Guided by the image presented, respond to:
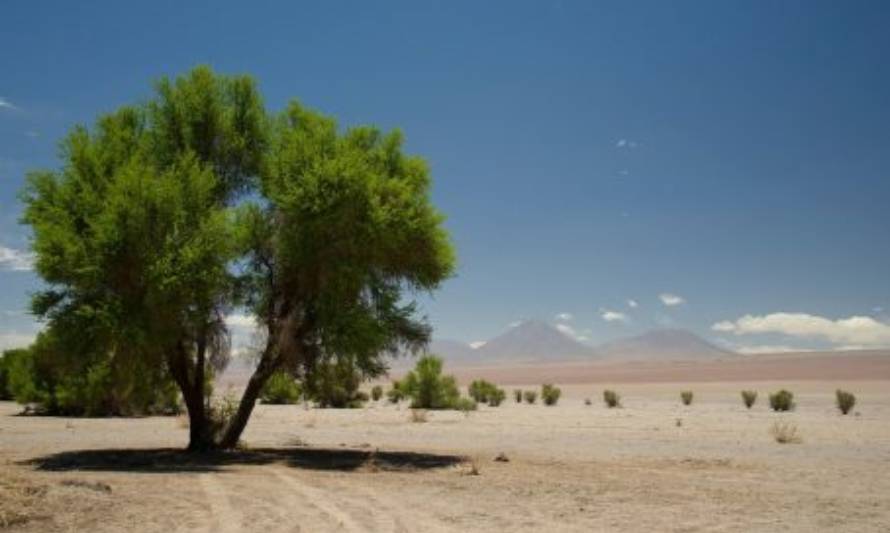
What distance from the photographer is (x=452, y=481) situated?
1727cm

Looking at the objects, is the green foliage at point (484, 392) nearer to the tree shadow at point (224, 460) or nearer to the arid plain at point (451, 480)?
the arid plain at point (451, 480)

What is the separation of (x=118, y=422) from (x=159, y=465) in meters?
20.3

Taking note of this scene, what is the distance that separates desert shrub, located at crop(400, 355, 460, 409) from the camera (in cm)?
5106

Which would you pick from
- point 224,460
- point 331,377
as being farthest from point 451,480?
point 224,460

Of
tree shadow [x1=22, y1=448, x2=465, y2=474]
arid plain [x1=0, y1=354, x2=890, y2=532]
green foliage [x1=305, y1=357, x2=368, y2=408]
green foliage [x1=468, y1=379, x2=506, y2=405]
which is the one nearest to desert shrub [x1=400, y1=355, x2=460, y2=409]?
green foliage [x1=468, y1=379, x2=506, y2=405]

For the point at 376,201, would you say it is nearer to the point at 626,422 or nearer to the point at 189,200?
the point at 189,200

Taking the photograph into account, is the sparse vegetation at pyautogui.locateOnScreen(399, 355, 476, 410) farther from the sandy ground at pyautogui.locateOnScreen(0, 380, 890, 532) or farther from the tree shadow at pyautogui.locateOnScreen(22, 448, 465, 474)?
the tree shadow at pyautogui.locateOnScreen(22, 448, 465, 474)

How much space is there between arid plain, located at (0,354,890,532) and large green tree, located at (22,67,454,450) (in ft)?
9.89

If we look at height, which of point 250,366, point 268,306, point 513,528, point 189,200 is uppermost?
point 189,200

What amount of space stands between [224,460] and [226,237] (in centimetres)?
547

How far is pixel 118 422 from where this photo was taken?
38.0 metres

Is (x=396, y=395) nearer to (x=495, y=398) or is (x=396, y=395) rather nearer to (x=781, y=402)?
(x=495, y=398)

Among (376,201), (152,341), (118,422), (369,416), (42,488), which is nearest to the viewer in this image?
(42,488)

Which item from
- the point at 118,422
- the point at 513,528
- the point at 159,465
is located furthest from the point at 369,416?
the point at 513,528
